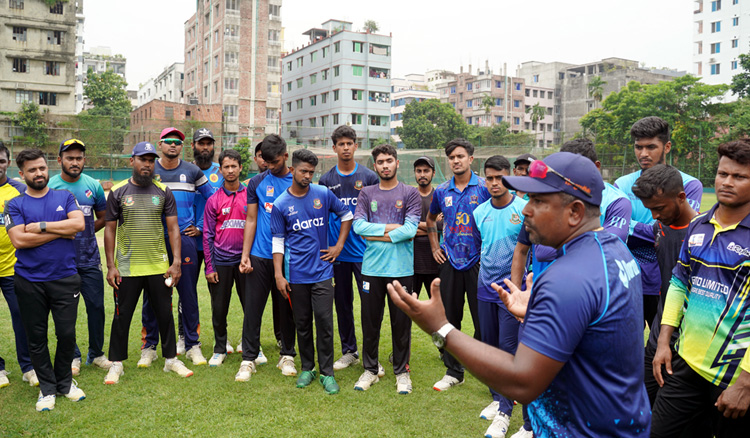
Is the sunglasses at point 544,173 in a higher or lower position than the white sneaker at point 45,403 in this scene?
higher

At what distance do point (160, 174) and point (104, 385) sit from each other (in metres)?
2.52

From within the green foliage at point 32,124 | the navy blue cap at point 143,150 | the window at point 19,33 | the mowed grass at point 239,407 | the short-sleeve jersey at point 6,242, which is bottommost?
the mowed grass at point 239,407

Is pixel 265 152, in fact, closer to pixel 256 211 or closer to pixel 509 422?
pixel 256 211

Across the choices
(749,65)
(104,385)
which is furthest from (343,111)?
(104,385)

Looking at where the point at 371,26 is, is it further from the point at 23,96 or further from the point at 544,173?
the point at 544,173

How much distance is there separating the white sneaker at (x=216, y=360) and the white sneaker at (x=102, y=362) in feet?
3.73

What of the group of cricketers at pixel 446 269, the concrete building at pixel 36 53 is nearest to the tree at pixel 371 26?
the concrete building at pixel 36 53

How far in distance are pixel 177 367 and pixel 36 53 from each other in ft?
160

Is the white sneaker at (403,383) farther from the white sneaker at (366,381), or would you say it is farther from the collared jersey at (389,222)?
the collared jersey at (389,222)

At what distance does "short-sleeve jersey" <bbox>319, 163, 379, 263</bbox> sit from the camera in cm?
640

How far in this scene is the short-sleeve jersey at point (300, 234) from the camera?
575 centimetres

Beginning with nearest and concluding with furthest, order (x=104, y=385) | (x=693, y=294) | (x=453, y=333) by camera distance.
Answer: (x=453, y=333)
(x=693, y=294)
(x=104, y=385)

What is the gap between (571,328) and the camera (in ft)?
6.29

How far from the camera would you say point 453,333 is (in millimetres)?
2094
